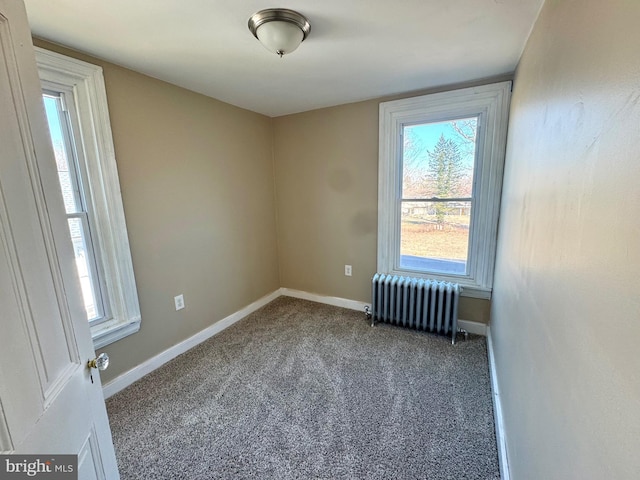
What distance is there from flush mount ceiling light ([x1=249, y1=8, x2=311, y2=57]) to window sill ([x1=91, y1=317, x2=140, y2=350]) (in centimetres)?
203

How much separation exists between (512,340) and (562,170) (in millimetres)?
952

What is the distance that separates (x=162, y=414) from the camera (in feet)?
5.69

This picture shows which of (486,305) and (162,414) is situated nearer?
(162,414)

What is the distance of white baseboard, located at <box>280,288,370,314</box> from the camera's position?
312 cm

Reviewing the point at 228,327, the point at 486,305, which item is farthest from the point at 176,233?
the point at 486,305

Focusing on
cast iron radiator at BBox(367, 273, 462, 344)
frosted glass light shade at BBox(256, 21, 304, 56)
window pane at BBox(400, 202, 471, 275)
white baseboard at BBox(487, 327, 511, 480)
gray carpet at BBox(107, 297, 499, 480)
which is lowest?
gray carpet at BBox(107, 297, 499, 480)

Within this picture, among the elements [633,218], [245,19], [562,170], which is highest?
[245,19]

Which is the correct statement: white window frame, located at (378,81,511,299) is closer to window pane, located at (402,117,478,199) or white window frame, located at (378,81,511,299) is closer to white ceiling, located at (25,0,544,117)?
window pane, located at (402,117,478,199)

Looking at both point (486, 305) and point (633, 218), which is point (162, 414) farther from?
point (486, 305)

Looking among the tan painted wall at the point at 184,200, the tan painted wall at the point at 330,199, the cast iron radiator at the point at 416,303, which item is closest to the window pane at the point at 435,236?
the cast iron radiator at the point at 416,303

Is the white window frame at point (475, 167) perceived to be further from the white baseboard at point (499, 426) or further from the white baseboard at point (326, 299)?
the white baseboard at point (499, 426)

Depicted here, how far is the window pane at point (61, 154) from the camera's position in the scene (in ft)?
5.29

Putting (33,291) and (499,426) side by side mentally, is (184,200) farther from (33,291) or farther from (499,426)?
(499,426)

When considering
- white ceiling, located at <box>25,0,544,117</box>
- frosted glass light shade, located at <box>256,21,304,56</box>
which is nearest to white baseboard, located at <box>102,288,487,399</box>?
white ceiling, located at <box>25,0,544,117</box>
